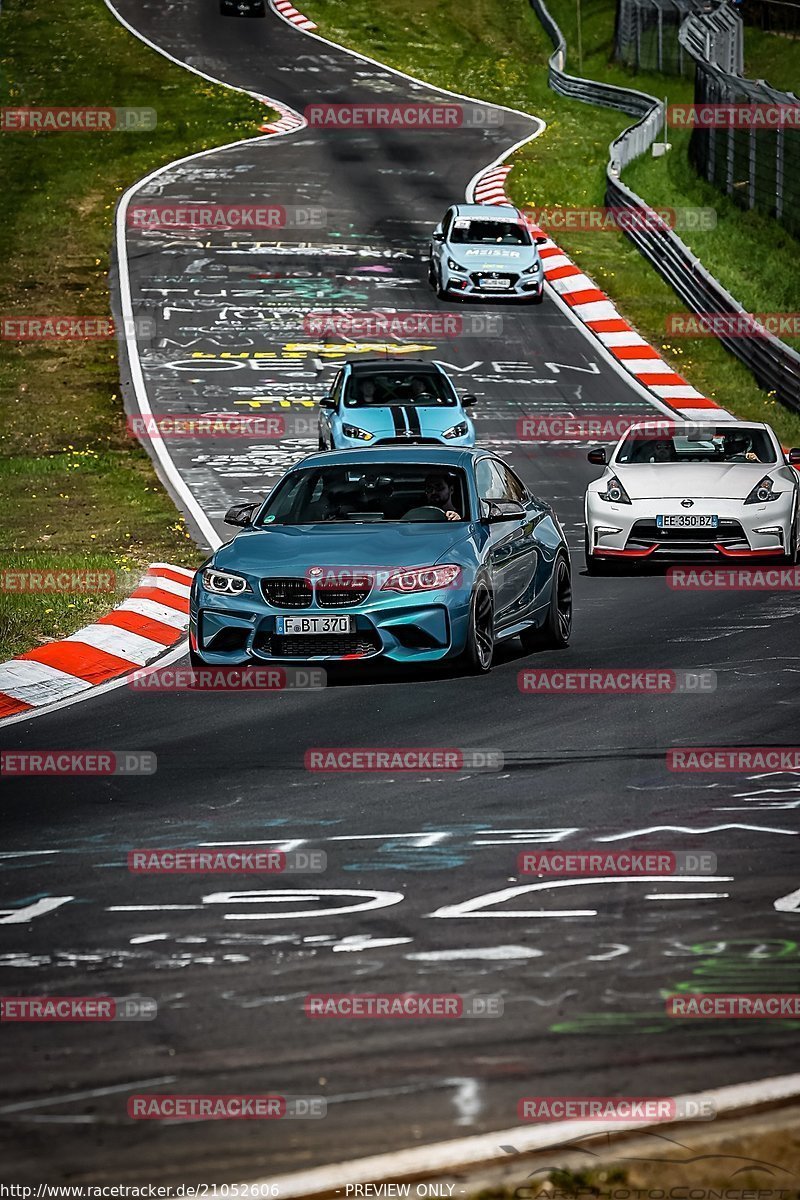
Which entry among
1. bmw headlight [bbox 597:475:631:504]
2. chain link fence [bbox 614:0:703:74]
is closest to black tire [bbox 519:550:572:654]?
bmw headlight [bbox 597:475:631:504]

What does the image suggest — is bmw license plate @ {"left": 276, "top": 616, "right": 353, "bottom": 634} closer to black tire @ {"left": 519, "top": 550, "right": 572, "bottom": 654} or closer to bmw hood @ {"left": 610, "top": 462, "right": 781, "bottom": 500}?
black tire @ {"left": 519, "top": 550, "right": 572, "bottom": 654}

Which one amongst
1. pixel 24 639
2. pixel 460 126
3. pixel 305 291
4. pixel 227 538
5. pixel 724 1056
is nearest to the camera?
pixel 724 1056

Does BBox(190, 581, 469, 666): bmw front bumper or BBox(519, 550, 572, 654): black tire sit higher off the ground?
BBox(190, 581, 469, 666): bmw front bumper

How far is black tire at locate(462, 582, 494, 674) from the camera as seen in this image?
12516 mm

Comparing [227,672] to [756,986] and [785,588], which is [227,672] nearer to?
[785,588]

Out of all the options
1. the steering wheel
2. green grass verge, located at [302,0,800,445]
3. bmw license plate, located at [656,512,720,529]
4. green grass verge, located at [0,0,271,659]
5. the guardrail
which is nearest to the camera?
the steering wheel

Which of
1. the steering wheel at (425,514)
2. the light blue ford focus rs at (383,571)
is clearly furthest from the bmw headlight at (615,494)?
the steering wheel at (425,514)

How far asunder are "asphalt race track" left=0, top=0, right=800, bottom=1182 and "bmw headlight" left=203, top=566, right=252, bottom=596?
0.67m

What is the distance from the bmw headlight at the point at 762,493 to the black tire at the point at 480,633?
4706 millimetres

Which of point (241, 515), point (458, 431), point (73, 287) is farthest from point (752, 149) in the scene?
point (241, 515)

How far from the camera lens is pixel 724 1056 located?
585cm

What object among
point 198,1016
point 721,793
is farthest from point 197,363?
point 198,1016

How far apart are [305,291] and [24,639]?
2149 cm

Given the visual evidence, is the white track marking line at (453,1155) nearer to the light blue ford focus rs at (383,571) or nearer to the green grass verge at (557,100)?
the light blue ford focus rs at (383,571)
